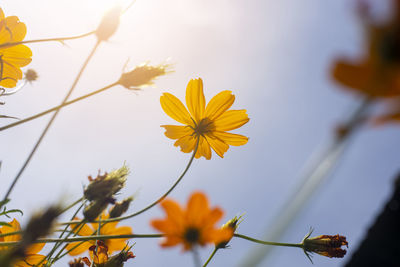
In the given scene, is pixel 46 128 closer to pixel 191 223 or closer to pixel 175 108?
pixel 191 223

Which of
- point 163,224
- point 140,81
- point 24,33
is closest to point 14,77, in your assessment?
point 24,33

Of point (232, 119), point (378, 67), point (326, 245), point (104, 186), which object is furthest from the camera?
point (232, 119)

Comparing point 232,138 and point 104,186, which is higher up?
point 232,138

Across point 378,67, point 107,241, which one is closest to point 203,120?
point 107,241

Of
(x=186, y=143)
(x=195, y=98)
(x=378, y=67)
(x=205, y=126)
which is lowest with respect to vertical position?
(x=186, y=143)

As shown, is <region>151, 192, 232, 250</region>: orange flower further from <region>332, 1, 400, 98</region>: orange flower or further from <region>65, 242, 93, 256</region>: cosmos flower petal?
<region>65, 242, 93, 256</region>: cosmos flower petal

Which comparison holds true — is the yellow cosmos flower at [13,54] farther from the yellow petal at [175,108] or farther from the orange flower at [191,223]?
the orange flower at [191,223]

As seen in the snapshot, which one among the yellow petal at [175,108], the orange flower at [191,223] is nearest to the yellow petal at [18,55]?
Result: the yellow petal at [175,108]
